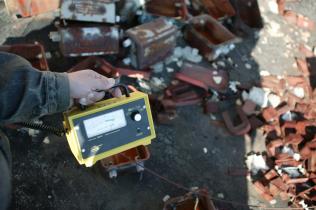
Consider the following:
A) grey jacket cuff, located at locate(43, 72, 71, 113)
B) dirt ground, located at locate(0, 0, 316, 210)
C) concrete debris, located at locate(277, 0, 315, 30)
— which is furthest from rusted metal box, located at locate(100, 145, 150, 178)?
concrete debris, located at locate(277, 0, 315, 30)

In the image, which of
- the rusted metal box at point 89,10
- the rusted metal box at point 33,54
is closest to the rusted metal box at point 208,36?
the rusted metal box at point 89,10

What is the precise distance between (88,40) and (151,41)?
0.64 metres

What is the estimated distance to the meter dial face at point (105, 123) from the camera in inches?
89.3

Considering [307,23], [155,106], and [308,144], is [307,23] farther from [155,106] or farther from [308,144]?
[155,106]

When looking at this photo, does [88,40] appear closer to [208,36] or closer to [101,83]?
[208,36]

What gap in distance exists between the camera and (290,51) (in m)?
4.82

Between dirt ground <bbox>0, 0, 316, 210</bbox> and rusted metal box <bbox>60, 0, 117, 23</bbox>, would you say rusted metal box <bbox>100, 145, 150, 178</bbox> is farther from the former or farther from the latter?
rusted metal box <bbox>60, 0, 117, 23</bbox>

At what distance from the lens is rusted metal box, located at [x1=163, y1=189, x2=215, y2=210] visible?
2994 mm

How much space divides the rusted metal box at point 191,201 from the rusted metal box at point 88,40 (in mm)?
1691

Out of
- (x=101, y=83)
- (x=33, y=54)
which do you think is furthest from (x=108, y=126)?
(x=33, y=54)

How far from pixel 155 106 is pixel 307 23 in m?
2.76

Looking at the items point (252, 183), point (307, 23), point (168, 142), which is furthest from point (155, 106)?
point (307, 23)

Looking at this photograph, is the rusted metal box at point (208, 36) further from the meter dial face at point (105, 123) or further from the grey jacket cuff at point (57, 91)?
the grey jacket cuff at point (57, 91)

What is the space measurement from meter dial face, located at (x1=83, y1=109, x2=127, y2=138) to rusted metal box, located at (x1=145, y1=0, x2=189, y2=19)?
2334 mm
